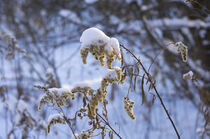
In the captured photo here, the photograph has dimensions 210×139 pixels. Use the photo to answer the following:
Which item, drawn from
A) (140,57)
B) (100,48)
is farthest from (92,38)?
(140,57)

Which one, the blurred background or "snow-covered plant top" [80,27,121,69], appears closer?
"snow-covered plant top" [80,27,121,69]

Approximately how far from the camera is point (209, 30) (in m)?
3.96

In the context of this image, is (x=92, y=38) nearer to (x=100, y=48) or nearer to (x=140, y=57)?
(x=100, y=48)

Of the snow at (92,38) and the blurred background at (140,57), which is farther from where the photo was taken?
the blurred background at (140,57)

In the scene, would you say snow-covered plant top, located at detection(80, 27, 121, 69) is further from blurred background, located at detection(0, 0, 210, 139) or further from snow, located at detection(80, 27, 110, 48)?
blurred background, located at detection(0, 0, 210, 139)

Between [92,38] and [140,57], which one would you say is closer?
[92,38]

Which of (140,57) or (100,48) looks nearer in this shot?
(100,48)

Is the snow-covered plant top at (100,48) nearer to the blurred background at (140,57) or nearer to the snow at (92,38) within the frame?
the snow at (92,38)

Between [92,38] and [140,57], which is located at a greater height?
[92,38]

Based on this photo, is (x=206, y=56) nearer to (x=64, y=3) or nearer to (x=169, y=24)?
(x=169, y=24)

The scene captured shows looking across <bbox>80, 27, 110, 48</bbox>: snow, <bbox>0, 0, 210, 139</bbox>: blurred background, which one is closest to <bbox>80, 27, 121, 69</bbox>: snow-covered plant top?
<bbox>80, 27, 110, 48</bbox>: snow

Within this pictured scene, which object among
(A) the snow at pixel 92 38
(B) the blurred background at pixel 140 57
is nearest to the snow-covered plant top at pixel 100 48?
(A) the snow at pixel 92 38

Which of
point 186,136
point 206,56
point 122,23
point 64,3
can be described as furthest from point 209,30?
point 64,3

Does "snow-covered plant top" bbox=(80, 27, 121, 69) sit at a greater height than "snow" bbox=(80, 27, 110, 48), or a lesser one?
lesser
